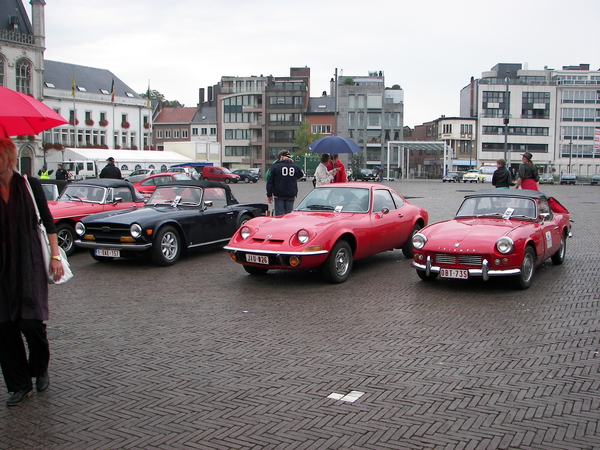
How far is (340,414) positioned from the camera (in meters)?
4.16

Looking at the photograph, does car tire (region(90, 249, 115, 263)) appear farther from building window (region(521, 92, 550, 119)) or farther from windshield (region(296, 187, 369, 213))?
building window (region(521, 92, 550, 119))

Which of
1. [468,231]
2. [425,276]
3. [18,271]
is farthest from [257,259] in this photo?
[18,271]

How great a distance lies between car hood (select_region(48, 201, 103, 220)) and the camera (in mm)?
11383

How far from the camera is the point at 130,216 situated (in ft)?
34.6

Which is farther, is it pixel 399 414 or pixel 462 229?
pixel 462 229

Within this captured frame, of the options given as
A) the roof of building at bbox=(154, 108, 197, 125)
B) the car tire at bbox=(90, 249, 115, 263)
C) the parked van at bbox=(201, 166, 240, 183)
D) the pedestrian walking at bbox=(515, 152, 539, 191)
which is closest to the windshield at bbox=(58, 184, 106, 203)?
the car tire at bbox=(90, 249, 115, 263)

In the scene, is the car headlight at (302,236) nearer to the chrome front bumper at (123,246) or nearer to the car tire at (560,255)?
the chrome front bumper at (123,246)

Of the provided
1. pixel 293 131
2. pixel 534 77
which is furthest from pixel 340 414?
pixel 534 77

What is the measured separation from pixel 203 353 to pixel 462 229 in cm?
469

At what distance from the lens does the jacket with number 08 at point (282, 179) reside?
12.2 m

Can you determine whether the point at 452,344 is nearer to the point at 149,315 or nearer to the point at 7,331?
the point at 149,315

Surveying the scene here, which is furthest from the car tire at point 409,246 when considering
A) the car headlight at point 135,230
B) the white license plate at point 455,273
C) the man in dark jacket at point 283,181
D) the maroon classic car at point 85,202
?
the maroon classic car at point 85,202

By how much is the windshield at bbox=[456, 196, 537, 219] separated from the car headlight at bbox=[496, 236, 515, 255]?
1314mm

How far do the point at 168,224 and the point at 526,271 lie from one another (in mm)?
6002
